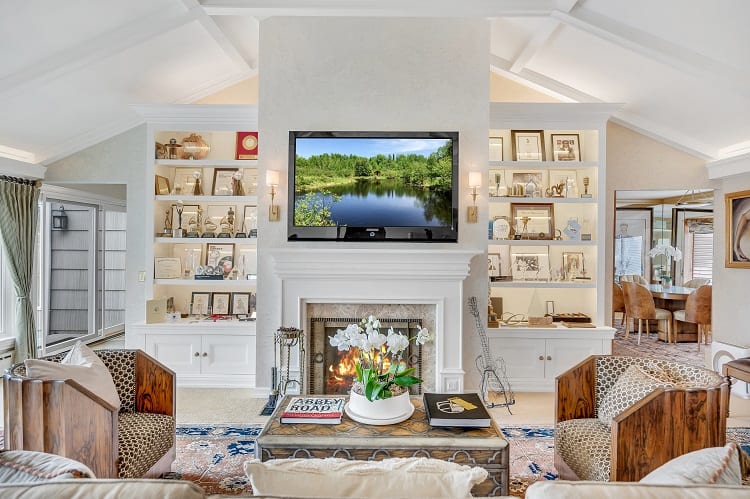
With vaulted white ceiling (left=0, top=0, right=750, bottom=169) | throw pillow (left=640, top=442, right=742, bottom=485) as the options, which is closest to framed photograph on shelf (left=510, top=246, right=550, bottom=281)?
vaulted white ceiling (left=0, top=0, right=750, bottom=169)

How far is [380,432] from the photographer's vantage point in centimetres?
226

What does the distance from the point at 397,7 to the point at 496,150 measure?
186cm

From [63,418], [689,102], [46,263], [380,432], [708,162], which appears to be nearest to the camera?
[63,418]

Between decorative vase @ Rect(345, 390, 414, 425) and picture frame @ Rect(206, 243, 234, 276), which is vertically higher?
picture frame @ Rect(206, 243, 234, 276)

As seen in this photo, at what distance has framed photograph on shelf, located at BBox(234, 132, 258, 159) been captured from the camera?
188 inches

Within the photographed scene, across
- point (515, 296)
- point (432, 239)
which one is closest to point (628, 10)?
point (432, 239)

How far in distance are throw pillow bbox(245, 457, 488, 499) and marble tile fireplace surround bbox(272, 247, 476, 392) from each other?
9.19 feet

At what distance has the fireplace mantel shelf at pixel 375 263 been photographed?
155 inches

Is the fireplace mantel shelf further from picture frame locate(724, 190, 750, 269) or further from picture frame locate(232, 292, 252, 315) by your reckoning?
picture frame locate(724, 190, 750, 269)

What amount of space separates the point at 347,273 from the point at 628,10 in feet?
9.49

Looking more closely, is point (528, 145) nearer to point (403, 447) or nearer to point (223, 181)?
point (223, 181)

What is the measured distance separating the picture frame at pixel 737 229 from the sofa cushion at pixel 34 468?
539 cm

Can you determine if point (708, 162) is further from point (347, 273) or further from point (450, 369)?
point (347, 273)

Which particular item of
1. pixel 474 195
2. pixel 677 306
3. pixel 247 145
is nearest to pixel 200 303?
pixel 247 145
